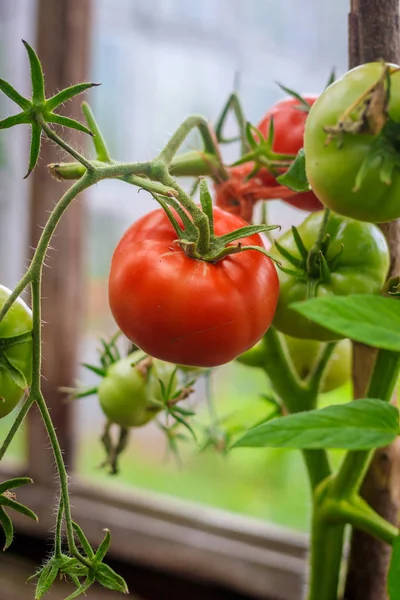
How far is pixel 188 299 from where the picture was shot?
30cm

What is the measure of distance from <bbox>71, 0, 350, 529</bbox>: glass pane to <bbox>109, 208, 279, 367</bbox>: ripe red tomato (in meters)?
0.72

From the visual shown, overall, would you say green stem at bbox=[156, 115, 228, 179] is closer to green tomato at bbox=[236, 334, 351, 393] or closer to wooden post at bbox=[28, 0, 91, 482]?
green tomato at bbox=[236, 334, 351, 393]

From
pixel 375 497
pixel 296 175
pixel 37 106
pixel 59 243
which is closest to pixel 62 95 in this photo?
pixel 37 106

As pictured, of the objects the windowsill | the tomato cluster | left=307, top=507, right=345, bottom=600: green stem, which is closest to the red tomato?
the tomato cluster

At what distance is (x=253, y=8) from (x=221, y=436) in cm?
78

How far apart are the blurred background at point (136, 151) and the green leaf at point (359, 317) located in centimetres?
81

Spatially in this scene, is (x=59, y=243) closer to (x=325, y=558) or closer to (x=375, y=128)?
(x=325, y=558)

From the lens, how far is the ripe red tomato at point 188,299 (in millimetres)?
299

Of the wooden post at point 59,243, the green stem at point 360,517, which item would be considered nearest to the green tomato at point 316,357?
the green stem at point 360,517

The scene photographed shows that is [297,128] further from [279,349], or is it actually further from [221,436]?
[221,436]

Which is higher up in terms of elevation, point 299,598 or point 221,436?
point 221,436

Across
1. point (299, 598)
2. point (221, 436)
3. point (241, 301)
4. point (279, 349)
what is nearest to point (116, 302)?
point (241, 301)

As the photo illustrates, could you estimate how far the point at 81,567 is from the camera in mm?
326

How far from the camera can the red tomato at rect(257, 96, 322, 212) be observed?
429mm
